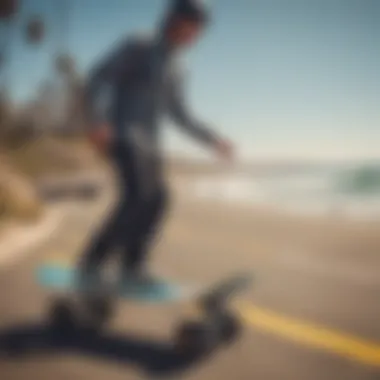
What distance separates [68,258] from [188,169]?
1.19 ft

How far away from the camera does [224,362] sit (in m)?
1.50

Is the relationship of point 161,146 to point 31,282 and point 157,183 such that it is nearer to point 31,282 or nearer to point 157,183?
point 157,183

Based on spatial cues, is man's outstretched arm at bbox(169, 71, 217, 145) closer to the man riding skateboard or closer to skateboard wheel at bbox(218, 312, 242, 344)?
the man riding skateboard

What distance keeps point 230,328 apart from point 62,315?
0.40 metres

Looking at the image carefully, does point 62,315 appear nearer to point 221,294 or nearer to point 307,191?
point 221,294

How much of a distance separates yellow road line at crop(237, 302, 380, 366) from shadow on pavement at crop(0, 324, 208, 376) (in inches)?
6.7

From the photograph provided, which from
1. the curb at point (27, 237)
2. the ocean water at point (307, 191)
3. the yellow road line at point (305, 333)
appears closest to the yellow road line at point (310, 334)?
the yellow road line at point (305, 333)

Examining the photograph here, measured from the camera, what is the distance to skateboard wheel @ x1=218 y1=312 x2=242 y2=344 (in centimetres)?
150

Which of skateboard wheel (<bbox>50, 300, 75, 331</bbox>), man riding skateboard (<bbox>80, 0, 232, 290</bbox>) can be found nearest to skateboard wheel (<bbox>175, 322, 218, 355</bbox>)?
man riding skateboard (<bbox>80, 0, 232, 290</bbox>)

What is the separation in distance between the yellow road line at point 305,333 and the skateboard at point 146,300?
3 cm

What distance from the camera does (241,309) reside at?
4.98ft

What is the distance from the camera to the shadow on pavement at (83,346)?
1511 mm

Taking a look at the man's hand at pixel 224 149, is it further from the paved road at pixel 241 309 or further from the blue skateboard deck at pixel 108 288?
the blue skateboard deck at pixel 108 288

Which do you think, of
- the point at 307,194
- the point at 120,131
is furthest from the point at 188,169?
the point at 307,194
